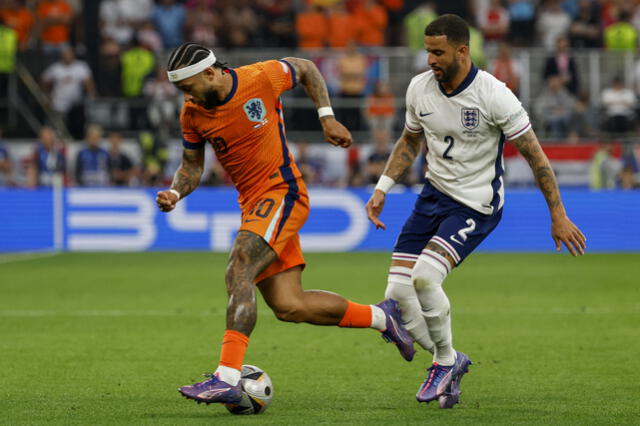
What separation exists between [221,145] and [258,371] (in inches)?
54.3

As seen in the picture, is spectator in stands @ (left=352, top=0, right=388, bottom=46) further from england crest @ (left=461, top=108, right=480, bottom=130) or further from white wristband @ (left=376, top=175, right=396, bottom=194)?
england crest @ (left=461, top=108, right=480, bottom=130)

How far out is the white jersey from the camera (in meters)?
7.07

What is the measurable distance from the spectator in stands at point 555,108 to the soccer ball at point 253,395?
16.5 metres

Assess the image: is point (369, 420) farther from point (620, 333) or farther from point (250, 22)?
point (250, 22)

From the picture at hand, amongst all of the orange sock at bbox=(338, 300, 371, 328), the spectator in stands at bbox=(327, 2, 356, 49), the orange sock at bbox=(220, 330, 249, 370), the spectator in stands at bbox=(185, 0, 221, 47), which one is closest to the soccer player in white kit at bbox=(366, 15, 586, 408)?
the orange sock at bbox=(338, 300, 371, 328)

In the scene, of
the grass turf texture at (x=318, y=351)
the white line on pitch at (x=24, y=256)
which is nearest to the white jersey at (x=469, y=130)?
the grass turf texture at (x=318, y=351)

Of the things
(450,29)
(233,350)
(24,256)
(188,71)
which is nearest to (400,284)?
(233,350)

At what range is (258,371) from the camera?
704 centimetres

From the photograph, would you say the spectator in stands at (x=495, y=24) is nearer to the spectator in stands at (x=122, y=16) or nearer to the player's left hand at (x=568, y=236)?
the spectator in stands at (x=122, y=16)

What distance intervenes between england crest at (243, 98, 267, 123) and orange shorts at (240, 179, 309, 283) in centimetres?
43

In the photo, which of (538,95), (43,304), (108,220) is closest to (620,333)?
(43,304)

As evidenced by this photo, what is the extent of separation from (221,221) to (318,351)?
403 inches

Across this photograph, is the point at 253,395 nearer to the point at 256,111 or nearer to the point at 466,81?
the point at 256,111

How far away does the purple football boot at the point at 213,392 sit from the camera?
651cm
